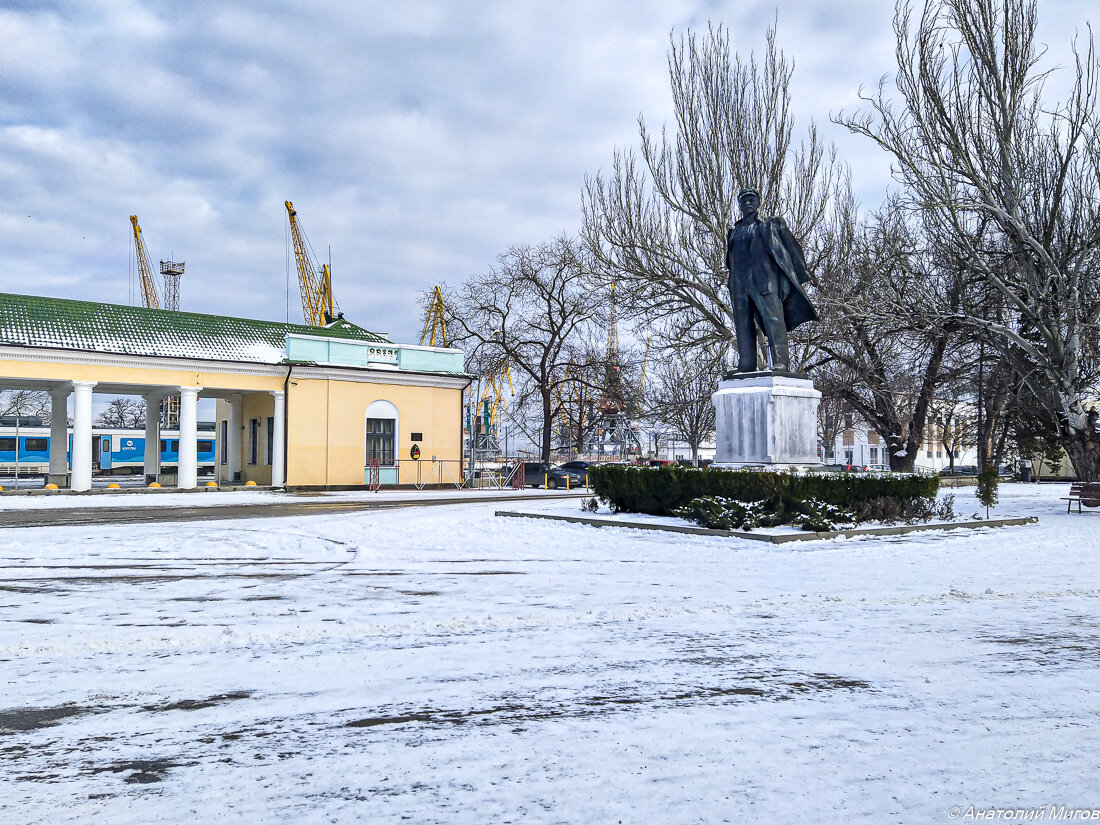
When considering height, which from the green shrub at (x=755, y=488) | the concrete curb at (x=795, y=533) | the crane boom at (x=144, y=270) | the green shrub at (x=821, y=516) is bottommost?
the concrete curb at (x=795, y=533)

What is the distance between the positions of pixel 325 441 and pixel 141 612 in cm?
2692

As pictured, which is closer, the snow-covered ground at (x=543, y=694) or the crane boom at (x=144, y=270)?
the snow-covered ground at (x=543, y=694)

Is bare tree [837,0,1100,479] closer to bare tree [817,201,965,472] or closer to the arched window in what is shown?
bare tree [817,201,965,472]

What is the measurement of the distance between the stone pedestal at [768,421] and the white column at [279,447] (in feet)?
69.7

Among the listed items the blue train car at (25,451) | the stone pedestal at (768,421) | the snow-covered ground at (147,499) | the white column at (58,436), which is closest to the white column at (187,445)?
the snow-covered ground at (147,499)

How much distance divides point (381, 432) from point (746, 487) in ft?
75.9

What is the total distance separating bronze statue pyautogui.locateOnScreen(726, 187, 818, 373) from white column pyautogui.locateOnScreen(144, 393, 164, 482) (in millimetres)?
28097

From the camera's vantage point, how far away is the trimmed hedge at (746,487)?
14.2 meters

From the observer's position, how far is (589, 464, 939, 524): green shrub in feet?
46.5

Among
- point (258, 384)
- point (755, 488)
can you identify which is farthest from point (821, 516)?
point (258, 384)

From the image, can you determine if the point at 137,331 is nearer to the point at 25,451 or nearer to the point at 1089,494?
the point at 25,451

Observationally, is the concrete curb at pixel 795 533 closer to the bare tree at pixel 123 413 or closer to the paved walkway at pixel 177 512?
the paved walkway at pixel 177 512

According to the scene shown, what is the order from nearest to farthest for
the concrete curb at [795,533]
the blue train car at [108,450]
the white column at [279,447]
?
the concrete curb at [795,533]
the white column at [279,447]
the blue train car at [108,450]

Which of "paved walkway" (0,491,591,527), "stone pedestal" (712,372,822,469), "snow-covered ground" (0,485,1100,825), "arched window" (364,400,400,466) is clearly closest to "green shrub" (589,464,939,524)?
"stone pedestal" (712,372,822,469)
